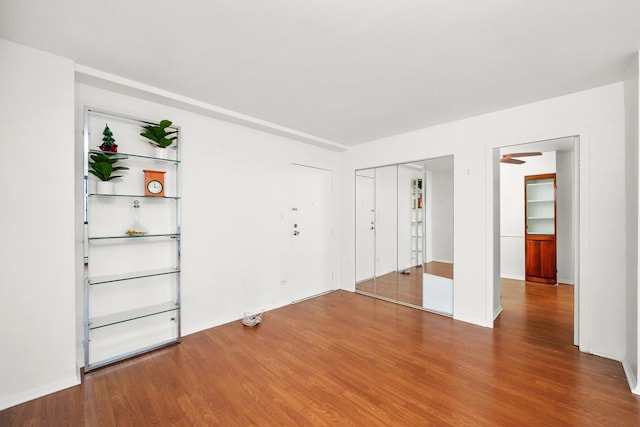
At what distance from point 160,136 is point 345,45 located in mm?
2028

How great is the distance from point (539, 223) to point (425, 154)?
3.52 m

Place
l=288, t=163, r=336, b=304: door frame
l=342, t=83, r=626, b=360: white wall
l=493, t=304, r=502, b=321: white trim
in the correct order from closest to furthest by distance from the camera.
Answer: l=342, t=83, r=626, b=360: white wall → l=493, t=304, r=502, b=321: white trim → l=288, t=163, r=336, b=304: door frame

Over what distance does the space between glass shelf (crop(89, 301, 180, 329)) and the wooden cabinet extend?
6378 millimetres

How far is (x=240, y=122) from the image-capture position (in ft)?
11.8

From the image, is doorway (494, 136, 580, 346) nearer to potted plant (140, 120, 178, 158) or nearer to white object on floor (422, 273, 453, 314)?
white object on floor (422, 273, 453, 314)

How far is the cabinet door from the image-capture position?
5.25 meters

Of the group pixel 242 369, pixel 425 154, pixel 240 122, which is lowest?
pixel 242 369

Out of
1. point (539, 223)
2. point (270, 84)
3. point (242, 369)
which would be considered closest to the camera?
point (242, 369)

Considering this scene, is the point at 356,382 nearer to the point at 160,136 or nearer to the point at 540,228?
the point at 160,136

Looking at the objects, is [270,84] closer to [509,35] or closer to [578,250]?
[509,35]

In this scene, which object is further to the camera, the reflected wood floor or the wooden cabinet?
the wooden cabinet

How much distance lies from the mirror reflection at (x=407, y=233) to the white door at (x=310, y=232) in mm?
576

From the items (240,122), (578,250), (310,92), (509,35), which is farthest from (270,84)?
(578,250)

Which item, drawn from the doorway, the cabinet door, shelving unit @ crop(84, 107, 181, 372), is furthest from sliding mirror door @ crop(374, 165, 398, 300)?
shelving unit @ crop(84, 107, 181, 372)
